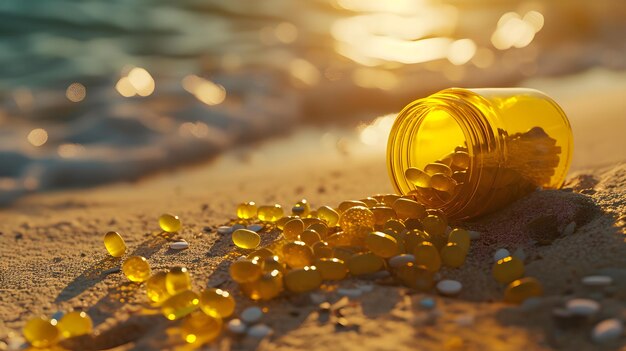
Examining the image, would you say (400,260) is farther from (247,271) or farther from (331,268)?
(247,271)

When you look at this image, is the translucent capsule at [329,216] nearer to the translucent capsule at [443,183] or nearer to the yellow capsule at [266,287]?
the translucent capsule at [443,183]

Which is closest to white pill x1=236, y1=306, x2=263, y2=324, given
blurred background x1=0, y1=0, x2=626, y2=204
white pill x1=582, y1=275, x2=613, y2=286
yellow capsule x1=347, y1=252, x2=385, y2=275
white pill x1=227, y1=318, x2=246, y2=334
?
white pill x1=227, y1=318, x2=246, y2=334

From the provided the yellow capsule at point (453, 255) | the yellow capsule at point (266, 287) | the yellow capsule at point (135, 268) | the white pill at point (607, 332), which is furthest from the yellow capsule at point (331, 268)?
the white pill at point (607, 332)

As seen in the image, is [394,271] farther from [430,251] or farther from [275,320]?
[275,320]

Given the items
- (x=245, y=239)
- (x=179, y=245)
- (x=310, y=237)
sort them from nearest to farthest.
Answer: (x=310, y=237)
(x=245, y=239)
(x=179, y=245)

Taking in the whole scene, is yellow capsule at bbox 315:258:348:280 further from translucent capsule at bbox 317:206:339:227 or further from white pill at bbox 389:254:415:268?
translucent capsule at bbox 317:206:339:227

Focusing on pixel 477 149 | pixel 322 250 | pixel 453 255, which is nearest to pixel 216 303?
pixel 322 250
